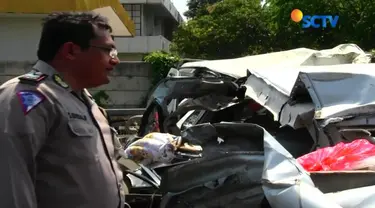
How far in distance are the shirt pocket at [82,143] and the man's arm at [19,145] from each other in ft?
0.36

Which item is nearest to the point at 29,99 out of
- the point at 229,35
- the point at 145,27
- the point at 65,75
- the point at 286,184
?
the point at 65,75

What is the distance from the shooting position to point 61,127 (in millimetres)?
2051

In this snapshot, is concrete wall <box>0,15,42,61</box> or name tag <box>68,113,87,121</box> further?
concrete wall <box>0,15,42,61</box>

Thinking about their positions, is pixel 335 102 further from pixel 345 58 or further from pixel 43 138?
pixel 345 58

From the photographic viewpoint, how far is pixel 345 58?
24.1 ft

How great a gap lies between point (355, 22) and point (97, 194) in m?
15.0

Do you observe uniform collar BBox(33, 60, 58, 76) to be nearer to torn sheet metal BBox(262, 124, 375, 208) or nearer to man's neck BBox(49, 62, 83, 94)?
man's neck BBox(49, 62, 83, 94)

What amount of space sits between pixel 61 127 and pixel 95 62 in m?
0.32

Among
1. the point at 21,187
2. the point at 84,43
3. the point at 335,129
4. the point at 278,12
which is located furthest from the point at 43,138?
the point at 278,12

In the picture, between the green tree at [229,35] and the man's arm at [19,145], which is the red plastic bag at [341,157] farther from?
the green tree at [229,35]

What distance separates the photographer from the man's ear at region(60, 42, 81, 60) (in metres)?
2.18

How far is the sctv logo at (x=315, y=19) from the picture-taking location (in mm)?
16234

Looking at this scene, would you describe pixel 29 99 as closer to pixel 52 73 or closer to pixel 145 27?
pixel 52 73

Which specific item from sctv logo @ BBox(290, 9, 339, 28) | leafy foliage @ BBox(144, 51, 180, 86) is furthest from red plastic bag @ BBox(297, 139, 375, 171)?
sctv logo @ BBox(290, 9, 339, 28)
